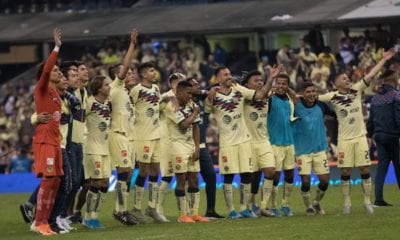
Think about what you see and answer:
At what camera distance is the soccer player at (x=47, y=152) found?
64.7ft

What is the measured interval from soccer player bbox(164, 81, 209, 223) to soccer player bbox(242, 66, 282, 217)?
40.3 inches

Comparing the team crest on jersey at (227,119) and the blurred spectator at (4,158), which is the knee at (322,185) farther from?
the blurred spectator at (4,158)

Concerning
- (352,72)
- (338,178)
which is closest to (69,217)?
(338,178)

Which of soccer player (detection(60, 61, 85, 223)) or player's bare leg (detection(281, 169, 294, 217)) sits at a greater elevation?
soccer player (detection(60, 61, 85, 223))

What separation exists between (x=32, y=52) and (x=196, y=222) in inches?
1081

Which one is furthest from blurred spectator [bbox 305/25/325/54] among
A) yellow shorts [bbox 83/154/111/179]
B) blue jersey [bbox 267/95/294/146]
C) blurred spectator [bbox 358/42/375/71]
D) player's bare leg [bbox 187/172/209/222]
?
yellow shorts [bbox 83/154/111/179]

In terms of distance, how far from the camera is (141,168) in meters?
22.5

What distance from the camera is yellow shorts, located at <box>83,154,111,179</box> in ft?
69.9

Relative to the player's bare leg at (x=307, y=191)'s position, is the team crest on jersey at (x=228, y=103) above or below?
above

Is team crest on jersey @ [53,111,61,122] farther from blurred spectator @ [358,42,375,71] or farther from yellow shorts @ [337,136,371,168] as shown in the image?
blurred spectator @ [358,42,375,71]

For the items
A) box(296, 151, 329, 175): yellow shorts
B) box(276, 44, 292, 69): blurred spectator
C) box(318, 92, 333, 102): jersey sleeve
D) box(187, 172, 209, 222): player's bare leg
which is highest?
box(276, 44, 292, 69): blurred spectator

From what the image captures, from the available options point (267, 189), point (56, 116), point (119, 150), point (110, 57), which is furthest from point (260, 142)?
point (110, 57)

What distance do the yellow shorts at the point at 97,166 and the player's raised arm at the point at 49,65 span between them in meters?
2.01

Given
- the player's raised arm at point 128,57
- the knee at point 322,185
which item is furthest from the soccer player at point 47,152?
the knee at point 322,185
